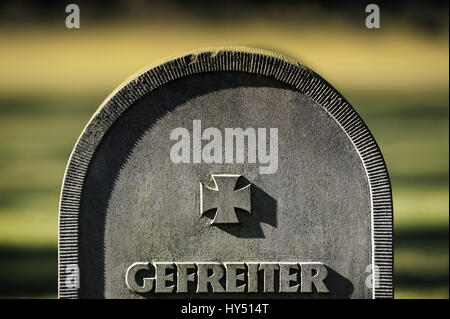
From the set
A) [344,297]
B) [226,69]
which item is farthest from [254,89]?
[344,297]

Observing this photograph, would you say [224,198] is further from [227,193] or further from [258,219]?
[258,219]

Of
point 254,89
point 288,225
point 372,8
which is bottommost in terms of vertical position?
point 288,225

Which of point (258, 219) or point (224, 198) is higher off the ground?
point (224, 198)

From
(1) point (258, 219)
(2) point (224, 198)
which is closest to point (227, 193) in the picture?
(2) point (224, 198)

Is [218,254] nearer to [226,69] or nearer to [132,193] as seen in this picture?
[132,193]

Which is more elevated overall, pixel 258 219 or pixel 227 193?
pixel 227 193
